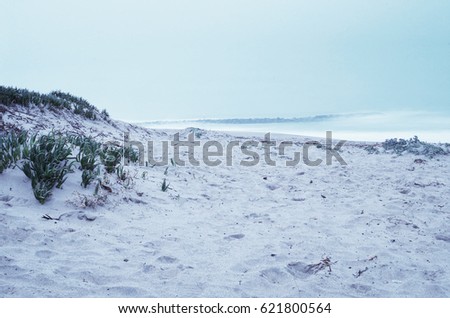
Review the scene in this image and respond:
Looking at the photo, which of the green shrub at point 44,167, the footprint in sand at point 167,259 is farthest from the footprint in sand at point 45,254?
the green shrub at point 44,167

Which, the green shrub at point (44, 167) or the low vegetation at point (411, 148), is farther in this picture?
the low vegetation at point (411, 148)

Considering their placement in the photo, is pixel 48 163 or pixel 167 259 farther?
pixel 48 163

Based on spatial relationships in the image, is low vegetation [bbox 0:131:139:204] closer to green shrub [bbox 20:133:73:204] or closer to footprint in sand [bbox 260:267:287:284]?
green shrub [bbox 20:133:73:204]

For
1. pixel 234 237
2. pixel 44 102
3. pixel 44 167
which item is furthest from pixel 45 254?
pixel 44 102

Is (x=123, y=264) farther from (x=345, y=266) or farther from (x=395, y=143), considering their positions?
(x=395, y=143)

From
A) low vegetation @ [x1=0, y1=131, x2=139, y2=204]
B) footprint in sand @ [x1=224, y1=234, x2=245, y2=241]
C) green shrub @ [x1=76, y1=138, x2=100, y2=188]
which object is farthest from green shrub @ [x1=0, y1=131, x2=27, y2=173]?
footprint in sand @ [x1=224, y1=234, x2=245, y2=241]

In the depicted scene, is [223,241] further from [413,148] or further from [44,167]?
[413,148]

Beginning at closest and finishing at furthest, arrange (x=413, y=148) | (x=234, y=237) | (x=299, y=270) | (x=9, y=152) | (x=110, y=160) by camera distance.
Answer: (x=299, y=270), (x=234, y=237), (x=9, y=152), (x=110, y=160), (x=413, y=148)

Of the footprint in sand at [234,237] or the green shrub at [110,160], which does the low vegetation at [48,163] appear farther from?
the footprint in sand at [234,237]

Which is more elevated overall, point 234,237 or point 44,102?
point 44,102

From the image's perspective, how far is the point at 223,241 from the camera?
4.52m

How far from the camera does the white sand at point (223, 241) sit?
3.37 meters

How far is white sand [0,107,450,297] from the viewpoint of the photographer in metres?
3.37

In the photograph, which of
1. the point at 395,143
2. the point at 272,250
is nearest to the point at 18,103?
the point at 272,250
